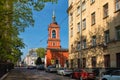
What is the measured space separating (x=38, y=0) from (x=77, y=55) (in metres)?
39.8

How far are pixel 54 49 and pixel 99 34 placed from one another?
2504 inches

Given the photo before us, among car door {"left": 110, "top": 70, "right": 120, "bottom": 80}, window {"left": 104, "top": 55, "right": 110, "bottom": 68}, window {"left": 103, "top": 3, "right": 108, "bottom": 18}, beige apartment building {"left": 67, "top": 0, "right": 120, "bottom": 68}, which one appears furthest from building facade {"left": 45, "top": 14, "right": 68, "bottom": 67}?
car door {"left": 110, "top": 70, "right": 120, "bottom": 80}

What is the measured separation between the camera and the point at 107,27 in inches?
1607

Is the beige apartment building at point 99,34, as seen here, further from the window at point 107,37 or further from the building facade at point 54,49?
the building facade at point 54,49

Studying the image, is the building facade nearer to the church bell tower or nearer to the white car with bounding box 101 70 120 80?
the church bell tower

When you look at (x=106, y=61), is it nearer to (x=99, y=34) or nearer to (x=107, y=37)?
(x=107, y=37)

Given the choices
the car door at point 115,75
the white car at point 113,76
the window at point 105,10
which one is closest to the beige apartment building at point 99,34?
the window at point 105,10

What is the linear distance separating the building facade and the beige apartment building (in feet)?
155

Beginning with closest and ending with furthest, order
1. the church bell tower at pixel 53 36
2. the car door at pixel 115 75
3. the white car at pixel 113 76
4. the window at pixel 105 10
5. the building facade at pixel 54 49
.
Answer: the car door at pixel 115 75 < the white car at pixel 113 76 < the window at pixel 105 10 < the building facade at pixel 54 49 < the church bell tower at pixel 53 36

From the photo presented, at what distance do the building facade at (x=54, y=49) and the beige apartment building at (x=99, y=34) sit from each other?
47327 millimetres

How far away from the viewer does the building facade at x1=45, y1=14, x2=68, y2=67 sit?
105 m

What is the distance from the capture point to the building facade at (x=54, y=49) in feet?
344

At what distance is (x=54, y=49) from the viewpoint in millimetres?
106375

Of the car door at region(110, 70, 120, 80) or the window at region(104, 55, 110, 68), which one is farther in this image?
the window at region(104, 55, 110, 68)
